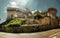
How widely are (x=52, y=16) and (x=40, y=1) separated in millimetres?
516

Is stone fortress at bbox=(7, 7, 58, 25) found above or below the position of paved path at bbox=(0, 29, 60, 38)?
above

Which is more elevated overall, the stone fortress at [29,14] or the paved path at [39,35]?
the stone fortress at [29,14]

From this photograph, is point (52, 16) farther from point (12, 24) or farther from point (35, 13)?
point (12, 24)

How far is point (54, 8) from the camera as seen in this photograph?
13.2 ft

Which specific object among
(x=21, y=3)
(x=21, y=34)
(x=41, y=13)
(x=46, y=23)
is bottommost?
(x=21, y=34)

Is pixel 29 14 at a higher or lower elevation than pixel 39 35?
higher

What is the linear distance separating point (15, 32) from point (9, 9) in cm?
62

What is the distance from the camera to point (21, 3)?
4.09 meters

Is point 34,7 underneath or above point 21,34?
above

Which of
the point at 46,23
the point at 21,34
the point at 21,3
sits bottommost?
the point at 21,34

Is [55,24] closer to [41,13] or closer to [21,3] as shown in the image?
[41,13]

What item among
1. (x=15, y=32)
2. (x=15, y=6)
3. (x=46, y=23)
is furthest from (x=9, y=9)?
(x=46, y=23)

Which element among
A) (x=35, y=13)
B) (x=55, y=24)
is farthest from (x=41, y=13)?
(x=55, y=24)

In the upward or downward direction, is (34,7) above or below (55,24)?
above
